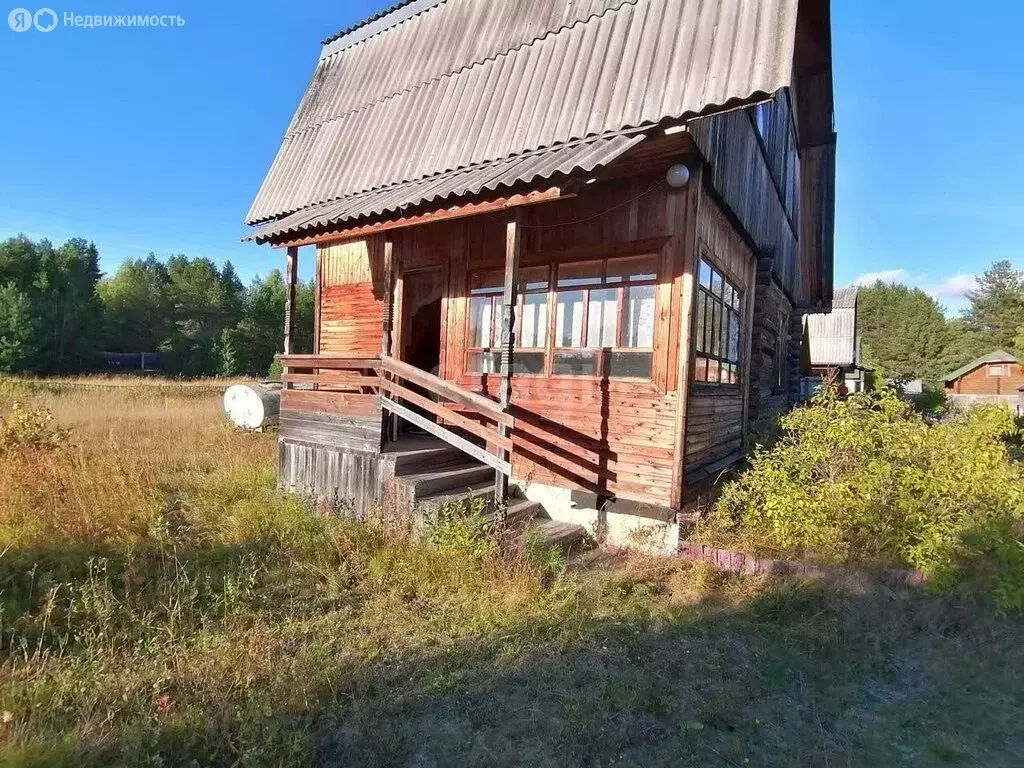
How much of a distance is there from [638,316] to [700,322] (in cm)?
90

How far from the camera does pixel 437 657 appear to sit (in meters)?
3.68

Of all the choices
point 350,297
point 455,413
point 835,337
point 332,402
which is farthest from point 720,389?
point 835,337

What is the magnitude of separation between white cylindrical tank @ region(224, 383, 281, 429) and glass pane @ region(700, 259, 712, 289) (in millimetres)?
10561

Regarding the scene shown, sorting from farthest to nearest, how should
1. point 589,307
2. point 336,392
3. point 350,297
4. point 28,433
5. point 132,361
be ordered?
point 132,361
point 350,297
point 336,392
point 28,433
point 589,307

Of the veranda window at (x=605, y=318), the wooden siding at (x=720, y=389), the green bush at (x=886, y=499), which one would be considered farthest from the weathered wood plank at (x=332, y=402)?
the green bush at (x=886, y=499)

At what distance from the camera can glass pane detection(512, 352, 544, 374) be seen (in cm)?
680

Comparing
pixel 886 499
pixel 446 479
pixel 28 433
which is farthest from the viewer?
pixel 28 433

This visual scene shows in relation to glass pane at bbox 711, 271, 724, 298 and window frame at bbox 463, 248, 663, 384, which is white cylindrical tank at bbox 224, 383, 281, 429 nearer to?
window frame at bbox 463, 248, 663, 384

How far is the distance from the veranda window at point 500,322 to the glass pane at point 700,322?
180 centimetres

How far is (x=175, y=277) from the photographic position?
47219 mm

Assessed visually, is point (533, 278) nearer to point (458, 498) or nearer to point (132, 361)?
point (458, 498)

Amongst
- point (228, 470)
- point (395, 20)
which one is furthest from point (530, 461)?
point (395, 20)

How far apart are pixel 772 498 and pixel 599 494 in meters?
1.80

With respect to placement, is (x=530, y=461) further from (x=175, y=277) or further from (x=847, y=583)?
(x=175, y=277)
